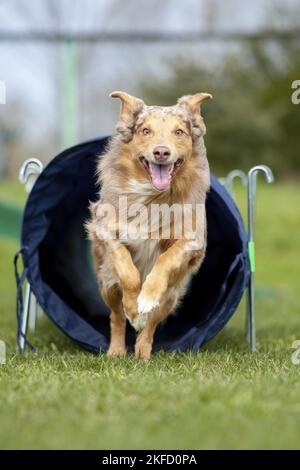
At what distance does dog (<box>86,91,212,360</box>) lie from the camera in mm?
4012

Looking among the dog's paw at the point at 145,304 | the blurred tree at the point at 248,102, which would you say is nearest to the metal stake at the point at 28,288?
the dog's paw at the point at 145,304

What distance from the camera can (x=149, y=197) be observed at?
4227 millimetres

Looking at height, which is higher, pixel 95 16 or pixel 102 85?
pixel 95 16

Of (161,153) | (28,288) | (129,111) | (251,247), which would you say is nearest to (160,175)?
(161,153)

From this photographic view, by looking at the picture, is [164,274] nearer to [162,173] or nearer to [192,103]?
[162,173]

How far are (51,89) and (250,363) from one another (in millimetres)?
10980

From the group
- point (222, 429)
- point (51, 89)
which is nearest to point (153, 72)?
point (51, 89)

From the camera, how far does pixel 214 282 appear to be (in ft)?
18.5

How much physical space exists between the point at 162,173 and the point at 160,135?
20 cm

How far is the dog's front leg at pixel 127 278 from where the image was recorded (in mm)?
4055

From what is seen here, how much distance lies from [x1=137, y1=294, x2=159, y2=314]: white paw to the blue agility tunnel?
575mm

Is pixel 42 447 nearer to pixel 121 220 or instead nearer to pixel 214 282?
pixel 121 220

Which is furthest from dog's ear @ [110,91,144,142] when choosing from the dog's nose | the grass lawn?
the grass lawn
